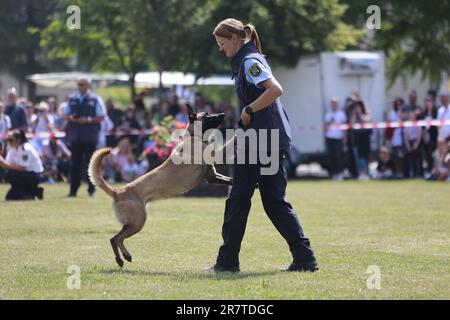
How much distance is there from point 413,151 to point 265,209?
1328 cm

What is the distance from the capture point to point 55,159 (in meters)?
18.5

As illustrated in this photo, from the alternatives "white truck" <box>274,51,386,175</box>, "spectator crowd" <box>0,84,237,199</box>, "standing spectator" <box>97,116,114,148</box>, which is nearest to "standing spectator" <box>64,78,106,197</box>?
"spectator crowd" <box>0,84,237,199</box>

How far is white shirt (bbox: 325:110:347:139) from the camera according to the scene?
19.5 meters

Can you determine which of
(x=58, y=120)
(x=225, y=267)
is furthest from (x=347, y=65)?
(x=225, y=267)

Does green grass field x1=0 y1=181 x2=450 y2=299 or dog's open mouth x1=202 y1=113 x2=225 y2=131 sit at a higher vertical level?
dog's open mouth x1=202 y1=113 x2=225 y2=131

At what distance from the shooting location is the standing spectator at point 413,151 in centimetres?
1939

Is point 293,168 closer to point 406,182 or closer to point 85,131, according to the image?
point 406,182

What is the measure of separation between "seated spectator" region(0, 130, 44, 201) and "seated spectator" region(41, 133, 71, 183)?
4.32m

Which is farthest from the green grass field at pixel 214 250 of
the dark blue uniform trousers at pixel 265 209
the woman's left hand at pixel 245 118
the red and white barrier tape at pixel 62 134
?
the red and white barrier tape at pixel 62 134

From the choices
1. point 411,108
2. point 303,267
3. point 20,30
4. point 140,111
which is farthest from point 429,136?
point 20,30

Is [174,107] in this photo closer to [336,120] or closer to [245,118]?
[336,120]

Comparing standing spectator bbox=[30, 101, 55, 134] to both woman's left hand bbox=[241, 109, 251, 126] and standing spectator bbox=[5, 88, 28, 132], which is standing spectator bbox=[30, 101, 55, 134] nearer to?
standing spectator bbox=[5, 88, 28, 132]

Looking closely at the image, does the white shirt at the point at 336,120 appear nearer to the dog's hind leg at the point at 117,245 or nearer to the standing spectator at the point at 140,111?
the standing spectator at the point at 140,111
